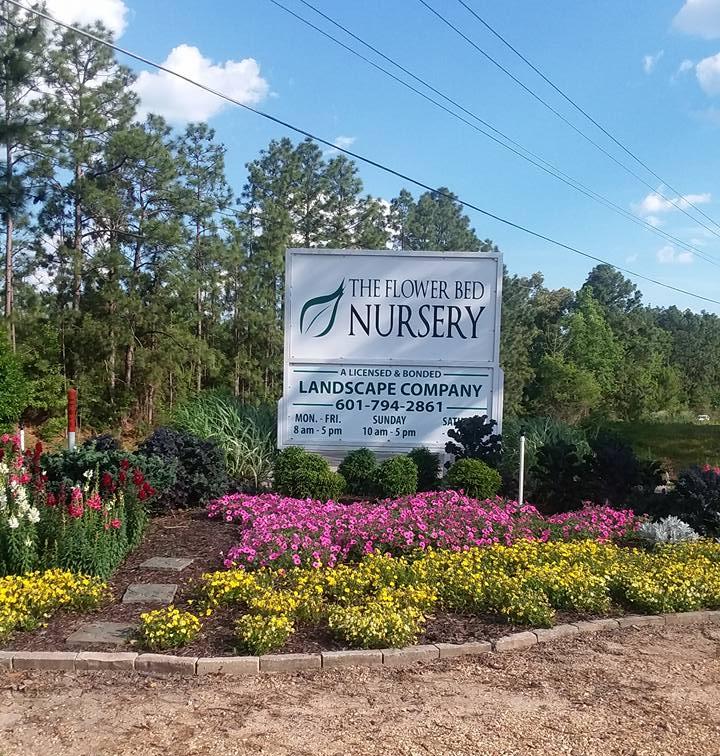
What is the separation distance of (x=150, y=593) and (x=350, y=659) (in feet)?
5.59

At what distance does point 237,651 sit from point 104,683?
70cm

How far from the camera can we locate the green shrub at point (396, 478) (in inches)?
319

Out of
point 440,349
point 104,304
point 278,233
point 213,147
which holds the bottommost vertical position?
point 440,349

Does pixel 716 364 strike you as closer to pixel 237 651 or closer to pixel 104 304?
pixel 104 304

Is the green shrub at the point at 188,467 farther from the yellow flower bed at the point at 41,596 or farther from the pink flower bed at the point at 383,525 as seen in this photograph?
the yellow flower bed at the point at 41,596

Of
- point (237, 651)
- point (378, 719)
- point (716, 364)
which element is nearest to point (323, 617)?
point (237, 651)

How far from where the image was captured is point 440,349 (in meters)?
9.25

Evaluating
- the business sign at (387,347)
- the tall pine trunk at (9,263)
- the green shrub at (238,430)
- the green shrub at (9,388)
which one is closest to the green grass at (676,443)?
the business sign at (387,347)

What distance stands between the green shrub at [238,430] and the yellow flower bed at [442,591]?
346 cm

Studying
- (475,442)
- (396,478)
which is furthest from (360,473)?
(475,442)

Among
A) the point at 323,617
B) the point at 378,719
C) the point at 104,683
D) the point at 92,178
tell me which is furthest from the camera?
the point at 92,178

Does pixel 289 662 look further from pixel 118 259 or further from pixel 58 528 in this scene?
pixel 118 259

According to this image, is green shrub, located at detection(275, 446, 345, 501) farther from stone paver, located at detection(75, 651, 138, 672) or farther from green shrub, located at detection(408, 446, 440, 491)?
stone paver, located at detection(75, 651, 138, 672)

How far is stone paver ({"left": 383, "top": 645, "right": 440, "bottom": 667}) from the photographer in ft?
13.2
